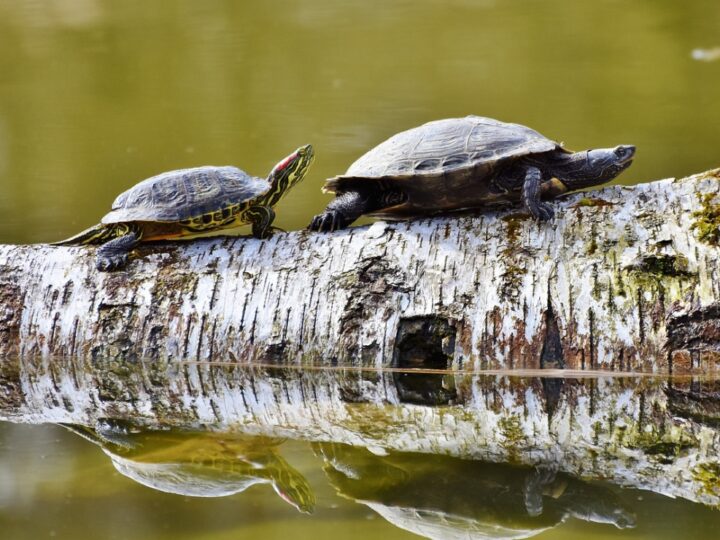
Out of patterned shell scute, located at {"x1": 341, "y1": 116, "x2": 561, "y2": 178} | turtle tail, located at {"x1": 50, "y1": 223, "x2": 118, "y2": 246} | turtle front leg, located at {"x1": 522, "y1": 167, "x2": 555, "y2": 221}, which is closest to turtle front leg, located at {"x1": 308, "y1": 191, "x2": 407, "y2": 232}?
patterned shell scute, located at {"x1": 341, "y1": 116, "x2": 561, "y2": 178}

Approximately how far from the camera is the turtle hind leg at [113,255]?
16.3 feet

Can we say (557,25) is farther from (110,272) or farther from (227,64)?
(110,272)

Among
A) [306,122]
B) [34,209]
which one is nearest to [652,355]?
[34,209]

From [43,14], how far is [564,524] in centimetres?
1543

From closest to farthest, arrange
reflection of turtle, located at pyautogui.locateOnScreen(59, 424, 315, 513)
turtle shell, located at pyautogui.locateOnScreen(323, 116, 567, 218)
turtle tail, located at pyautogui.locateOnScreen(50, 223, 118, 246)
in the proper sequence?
reflection of turtle, located at pyautogui.locateOnScreen(59, 424, 315, 513), turtle shell, located at pyautogui.locateOnScreen(323, 116, 567, 218), turtle tail, located at pyautogui.locateOnScreen(50, 223, 118, 246)

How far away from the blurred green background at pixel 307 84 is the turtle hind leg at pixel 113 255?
2804mm

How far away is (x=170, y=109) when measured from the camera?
11.9m

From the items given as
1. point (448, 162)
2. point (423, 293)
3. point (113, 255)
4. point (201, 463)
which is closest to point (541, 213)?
point (448, 162)

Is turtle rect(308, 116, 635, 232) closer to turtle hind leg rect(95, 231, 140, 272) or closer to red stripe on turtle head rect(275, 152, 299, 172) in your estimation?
red stripe on turtle head rect(275, 152, 299, 172)

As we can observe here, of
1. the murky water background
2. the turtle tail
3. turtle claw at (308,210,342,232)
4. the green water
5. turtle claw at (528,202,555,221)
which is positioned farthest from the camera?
the murky water background

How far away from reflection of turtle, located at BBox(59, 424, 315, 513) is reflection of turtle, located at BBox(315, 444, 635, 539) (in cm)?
18

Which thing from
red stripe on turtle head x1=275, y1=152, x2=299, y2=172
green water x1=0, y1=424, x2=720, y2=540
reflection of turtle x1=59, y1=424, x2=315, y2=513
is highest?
red stripe on turtle head x1=275, y1=152, x2=299, y2=172

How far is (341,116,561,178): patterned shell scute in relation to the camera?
4.84 metres

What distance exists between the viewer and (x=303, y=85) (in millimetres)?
12531
